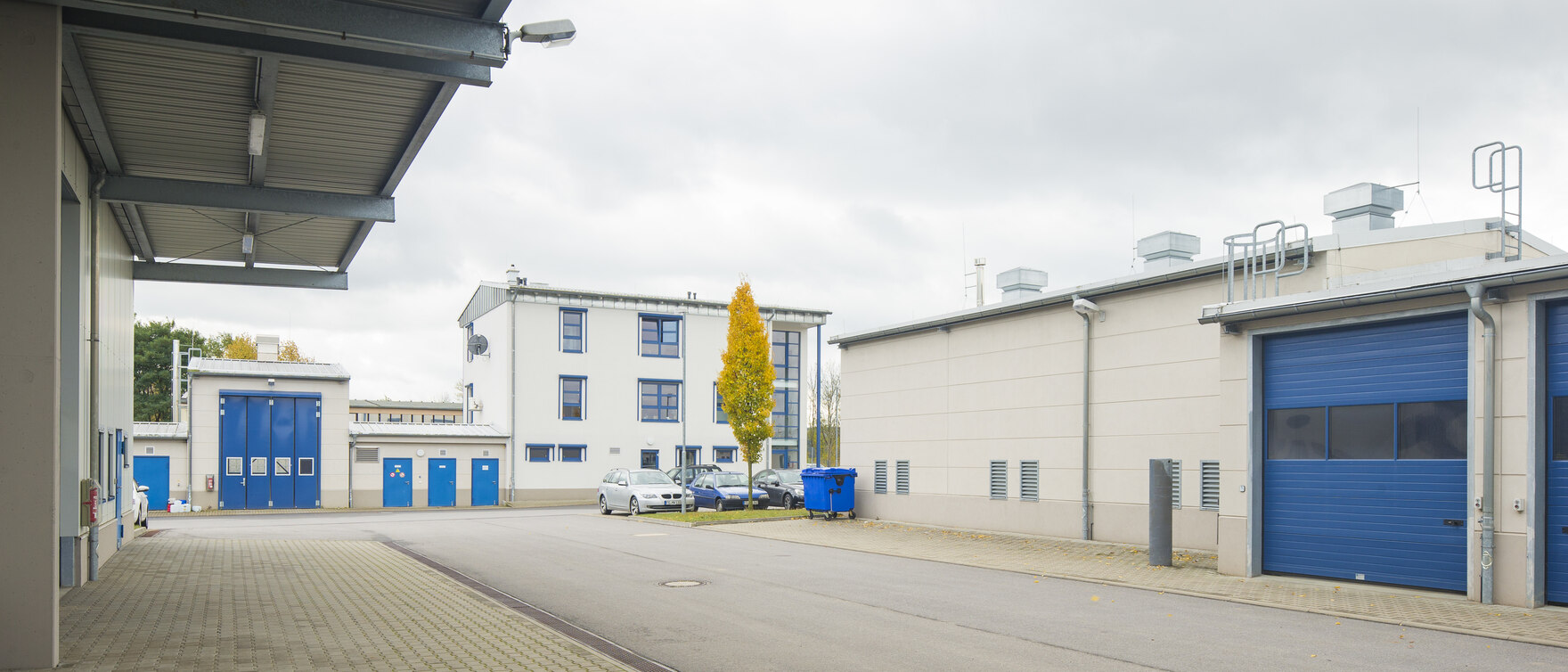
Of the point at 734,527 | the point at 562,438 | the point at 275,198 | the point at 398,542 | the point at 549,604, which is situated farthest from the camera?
the point at 562,438

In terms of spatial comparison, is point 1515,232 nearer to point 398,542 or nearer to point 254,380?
point 398,542

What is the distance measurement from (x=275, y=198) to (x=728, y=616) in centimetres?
878

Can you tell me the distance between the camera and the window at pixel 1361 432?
13.5 metres

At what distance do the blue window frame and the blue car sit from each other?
12326 mm

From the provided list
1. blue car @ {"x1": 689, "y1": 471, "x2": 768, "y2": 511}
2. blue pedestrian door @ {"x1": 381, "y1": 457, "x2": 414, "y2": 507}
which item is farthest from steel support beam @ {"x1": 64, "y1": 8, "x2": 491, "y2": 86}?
blue pedestrian door @ {"x1": 381, "y1": 457, "x2": 414, "y2": 507}

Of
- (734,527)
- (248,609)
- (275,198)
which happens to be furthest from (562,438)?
(248,609)

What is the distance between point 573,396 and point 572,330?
269 centimetres

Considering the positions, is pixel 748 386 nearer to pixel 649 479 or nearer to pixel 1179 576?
pixel 649 479

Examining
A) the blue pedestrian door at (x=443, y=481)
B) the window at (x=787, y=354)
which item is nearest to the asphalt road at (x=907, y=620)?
the blue pedestrian door at (x=443, y=481)

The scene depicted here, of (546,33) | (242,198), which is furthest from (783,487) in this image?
(546,33)

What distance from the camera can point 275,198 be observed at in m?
14.8

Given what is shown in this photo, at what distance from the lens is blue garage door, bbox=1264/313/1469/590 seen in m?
12.7

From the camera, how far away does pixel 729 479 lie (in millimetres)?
33781

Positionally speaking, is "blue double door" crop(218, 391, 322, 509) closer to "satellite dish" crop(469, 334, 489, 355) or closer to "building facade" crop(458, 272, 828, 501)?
"building facade" crop(458, 272, 828, 501)
